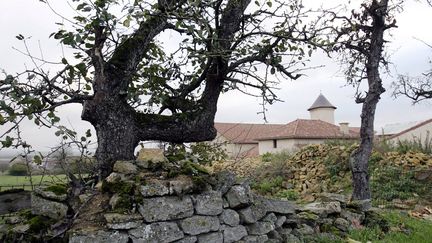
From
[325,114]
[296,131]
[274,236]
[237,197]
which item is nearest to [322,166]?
[274,236]

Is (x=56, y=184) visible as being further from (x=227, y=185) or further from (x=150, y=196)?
(x=227, y=185)

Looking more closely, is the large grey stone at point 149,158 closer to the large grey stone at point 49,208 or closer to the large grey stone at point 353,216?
the large grey stone at point 49,208

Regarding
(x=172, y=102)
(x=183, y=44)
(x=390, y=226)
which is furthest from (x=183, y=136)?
(x=390, y=226)

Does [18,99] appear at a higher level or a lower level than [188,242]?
higher

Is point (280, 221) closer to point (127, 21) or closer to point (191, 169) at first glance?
point (191, 169)

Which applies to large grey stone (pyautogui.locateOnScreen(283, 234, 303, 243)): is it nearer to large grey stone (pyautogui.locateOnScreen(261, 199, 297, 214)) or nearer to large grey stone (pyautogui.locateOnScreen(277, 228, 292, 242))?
→ large grey stone (pyautogui.locateOnScreen(277, 228, 292, 242))

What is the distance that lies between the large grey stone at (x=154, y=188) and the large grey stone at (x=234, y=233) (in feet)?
2.80

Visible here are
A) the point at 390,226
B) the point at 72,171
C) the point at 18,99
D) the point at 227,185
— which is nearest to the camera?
the point at 18,99

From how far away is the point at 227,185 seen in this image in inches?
175

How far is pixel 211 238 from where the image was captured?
160 inches

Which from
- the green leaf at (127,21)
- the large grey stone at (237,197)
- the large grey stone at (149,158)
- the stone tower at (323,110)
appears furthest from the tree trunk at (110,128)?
the stone tower at (323,110)

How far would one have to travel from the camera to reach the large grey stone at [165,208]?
3.73 meters

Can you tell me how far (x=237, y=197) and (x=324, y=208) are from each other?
218cm

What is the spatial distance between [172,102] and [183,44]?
0.79 m
